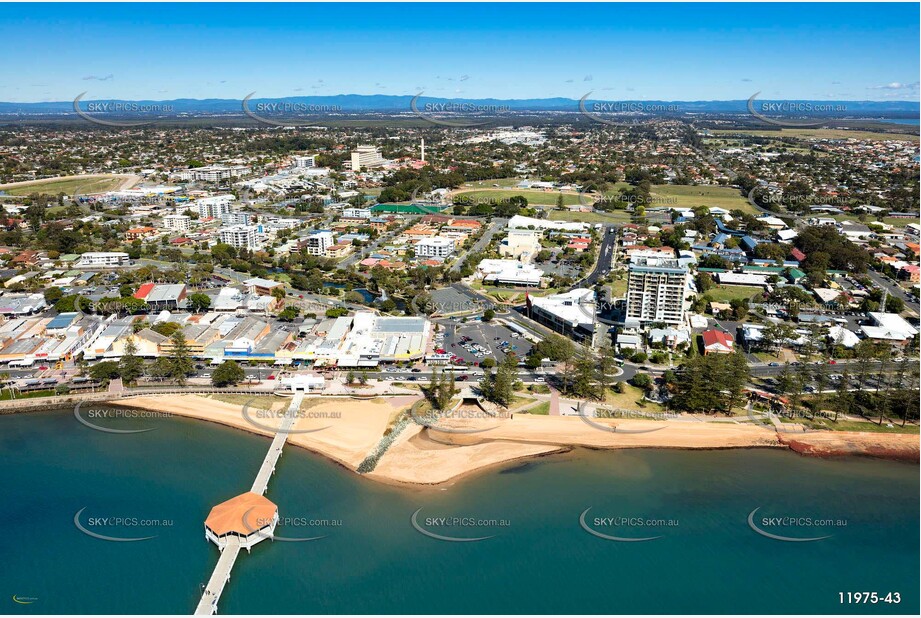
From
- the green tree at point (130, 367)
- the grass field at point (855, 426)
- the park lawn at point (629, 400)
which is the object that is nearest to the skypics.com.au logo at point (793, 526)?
the grass field at point (855, 426)

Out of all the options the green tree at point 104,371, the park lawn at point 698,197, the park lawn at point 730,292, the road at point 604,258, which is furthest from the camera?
the park lawn at point 698,197

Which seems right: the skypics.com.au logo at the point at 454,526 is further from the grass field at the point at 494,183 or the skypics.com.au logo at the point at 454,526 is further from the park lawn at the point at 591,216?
the grass field at the point at 494,183

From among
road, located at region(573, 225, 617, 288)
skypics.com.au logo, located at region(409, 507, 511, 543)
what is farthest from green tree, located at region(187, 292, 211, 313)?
road, located at region(573, 225, 617, 288)

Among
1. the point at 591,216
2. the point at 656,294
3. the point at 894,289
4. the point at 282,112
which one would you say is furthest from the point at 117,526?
the point at 282,112

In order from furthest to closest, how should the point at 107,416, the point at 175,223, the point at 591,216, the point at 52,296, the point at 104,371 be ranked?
the point at 591,216, the point at 175,223, the point at 52,296, the point at 104,371, the point at 107,416

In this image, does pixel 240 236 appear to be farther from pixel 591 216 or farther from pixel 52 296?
pixel 591 216

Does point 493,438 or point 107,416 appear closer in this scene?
point 493,438

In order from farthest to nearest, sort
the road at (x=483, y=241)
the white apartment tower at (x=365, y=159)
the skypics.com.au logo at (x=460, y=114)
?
the skypics.com.au logo at (x=460, y=114) → the white apartment tower at (x=365, y=159) → the road at (x=483, y=241)
